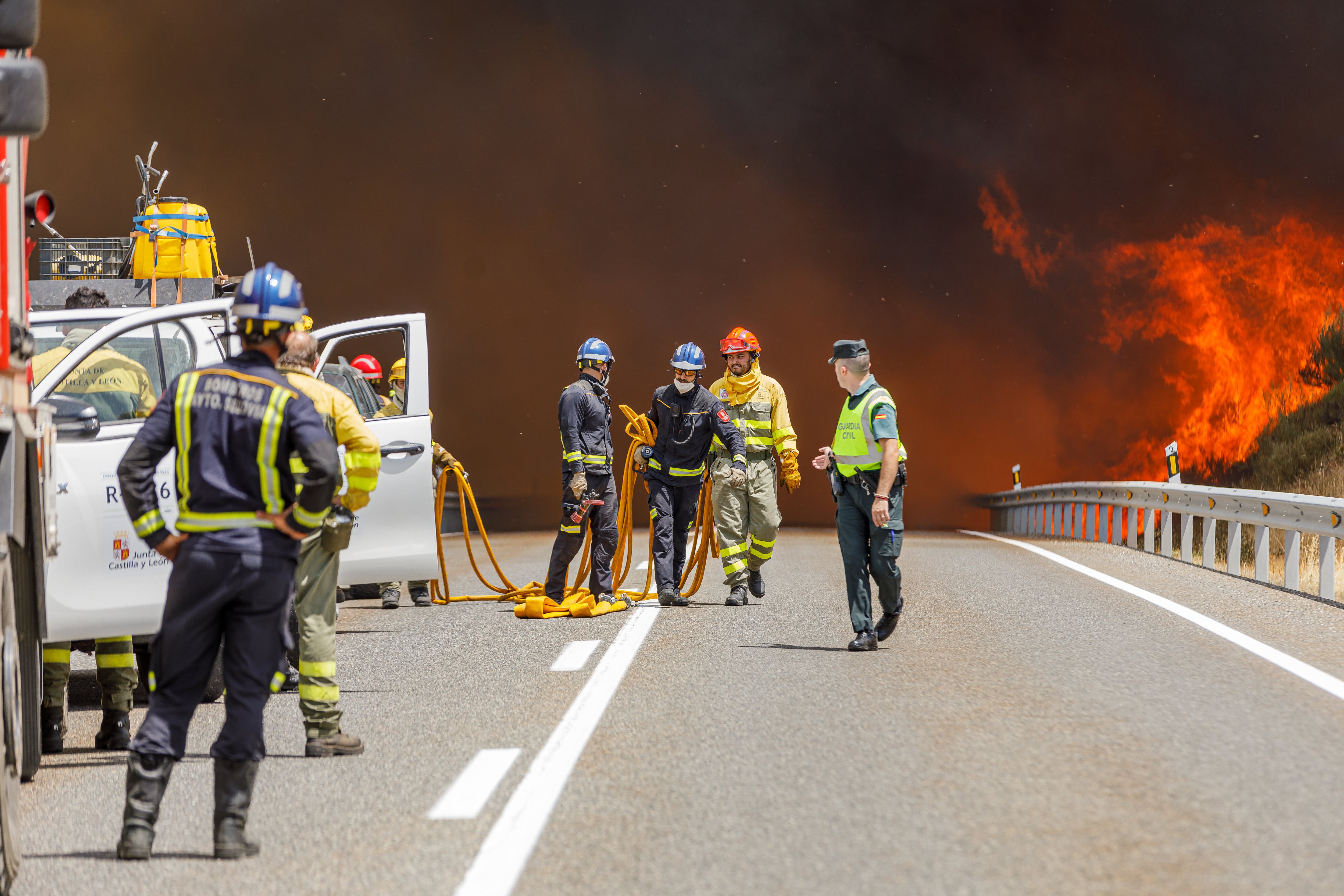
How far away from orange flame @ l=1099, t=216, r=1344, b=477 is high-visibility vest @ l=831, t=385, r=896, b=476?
692 inches

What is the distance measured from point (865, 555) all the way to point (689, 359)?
131 inches

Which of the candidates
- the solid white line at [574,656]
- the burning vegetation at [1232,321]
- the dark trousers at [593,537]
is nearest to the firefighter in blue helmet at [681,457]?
the dark trousers at [593,537]

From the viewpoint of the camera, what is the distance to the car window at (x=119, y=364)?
25.0ft

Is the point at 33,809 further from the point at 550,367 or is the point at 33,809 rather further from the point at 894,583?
the point at 550,367

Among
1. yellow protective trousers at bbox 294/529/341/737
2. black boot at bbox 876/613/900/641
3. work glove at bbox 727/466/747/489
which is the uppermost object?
work glove at bbox 727/466/747/489

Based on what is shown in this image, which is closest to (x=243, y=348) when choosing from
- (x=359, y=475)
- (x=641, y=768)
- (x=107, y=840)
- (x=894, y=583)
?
(x=359, y=475)

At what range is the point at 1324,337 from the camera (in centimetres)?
2600

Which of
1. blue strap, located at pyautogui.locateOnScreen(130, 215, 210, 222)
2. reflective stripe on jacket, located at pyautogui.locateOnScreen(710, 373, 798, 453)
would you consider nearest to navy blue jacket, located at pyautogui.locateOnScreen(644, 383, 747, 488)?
reflective stripe on jacket, located at pyautogui.locateOnScreen(710, 373, 798, 453)

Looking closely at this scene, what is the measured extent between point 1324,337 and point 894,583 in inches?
762

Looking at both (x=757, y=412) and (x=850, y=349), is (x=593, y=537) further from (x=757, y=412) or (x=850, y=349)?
(x=850, y=349)

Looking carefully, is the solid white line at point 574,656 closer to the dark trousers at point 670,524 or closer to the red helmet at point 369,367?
the dark trousers at point 670,524

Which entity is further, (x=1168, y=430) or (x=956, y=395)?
(x=956, y=395)

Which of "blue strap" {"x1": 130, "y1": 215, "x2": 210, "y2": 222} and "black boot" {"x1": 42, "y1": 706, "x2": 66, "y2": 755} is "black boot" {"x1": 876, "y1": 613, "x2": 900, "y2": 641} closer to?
"black boot" {"x1": 42, "y1": 706, "x2": 66, "y2": 755}

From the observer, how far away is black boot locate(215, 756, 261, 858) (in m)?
5.04
